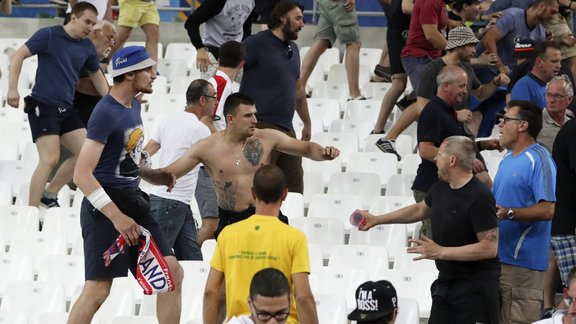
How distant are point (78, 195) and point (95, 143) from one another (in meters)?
4.12

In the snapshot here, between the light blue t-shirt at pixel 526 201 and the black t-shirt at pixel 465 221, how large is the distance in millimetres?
577

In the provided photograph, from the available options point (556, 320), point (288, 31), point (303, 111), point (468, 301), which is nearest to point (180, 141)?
point (288, 31)

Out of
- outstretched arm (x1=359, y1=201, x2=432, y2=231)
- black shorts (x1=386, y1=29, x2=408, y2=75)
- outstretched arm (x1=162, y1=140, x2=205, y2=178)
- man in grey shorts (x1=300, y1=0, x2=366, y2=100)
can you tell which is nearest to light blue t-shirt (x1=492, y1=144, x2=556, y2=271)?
outstretched arm (x1=359, y1=201, x2=432, y2=231)

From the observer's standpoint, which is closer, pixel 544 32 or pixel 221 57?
pixel 221 57

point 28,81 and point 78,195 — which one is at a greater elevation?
point 28,81

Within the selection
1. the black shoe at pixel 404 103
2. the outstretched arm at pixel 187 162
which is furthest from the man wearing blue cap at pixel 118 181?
the black shoe at pixel 404 103

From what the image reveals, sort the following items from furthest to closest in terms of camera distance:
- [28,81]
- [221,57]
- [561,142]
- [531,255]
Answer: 1. [28,81]
2. [221,57]
3. [561,142]
4. [531,255]

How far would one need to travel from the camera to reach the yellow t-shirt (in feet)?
25.7

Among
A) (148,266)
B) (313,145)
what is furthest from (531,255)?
(148,266)

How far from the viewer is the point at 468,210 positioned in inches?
348

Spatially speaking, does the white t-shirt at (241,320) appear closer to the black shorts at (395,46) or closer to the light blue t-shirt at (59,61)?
the light blue t-shirt at (59,61)

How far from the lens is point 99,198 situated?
8.80 metres

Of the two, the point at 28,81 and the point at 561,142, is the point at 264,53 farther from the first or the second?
the point at 28,81

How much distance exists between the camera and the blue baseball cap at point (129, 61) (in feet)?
29.8
